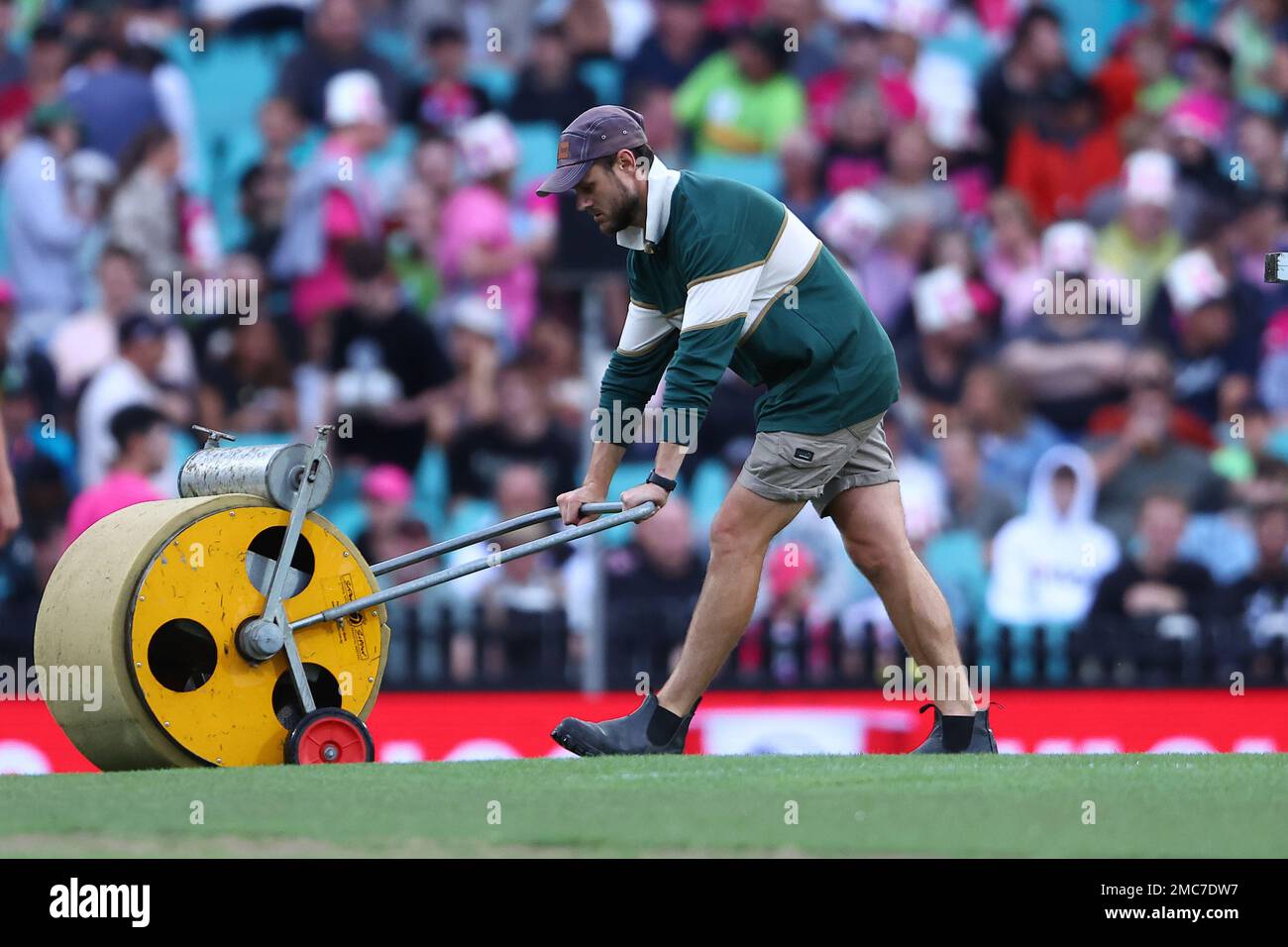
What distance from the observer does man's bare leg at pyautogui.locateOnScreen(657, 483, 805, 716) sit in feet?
26.1

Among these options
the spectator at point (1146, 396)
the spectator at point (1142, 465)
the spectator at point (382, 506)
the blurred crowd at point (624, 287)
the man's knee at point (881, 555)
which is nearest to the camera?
the man's knee at point (881, 555)

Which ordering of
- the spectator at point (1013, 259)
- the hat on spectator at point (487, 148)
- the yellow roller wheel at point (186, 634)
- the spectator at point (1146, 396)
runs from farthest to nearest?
the hat on spectator at point (487, 148) < the spectator at point (1013, 259) < the spectator at point (1146, 396) < the yellow roller wheel at point (186, 634)

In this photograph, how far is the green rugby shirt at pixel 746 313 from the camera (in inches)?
301

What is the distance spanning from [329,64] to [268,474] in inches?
317

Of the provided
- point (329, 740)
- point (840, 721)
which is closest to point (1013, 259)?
point (840, 721)

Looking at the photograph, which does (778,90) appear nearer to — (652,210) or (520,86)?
(520,86)

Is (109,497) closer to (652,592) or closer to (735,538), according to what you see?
(652,592)

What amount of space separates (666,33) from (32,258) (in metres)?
4.60

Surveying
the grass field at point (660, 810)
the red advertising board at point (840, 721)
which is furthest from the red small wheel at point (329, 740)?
the red advertising board at point (840, 721)

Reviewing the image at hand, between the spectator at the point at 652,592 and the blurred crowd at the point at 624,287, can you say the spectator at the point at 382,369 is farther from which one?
the spectator at the point at 652,592

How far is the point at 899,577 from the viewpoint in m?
8.12

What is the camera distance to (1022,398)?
14.3m

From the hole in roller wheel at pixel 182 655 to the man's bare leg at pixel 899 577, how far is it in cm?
234
